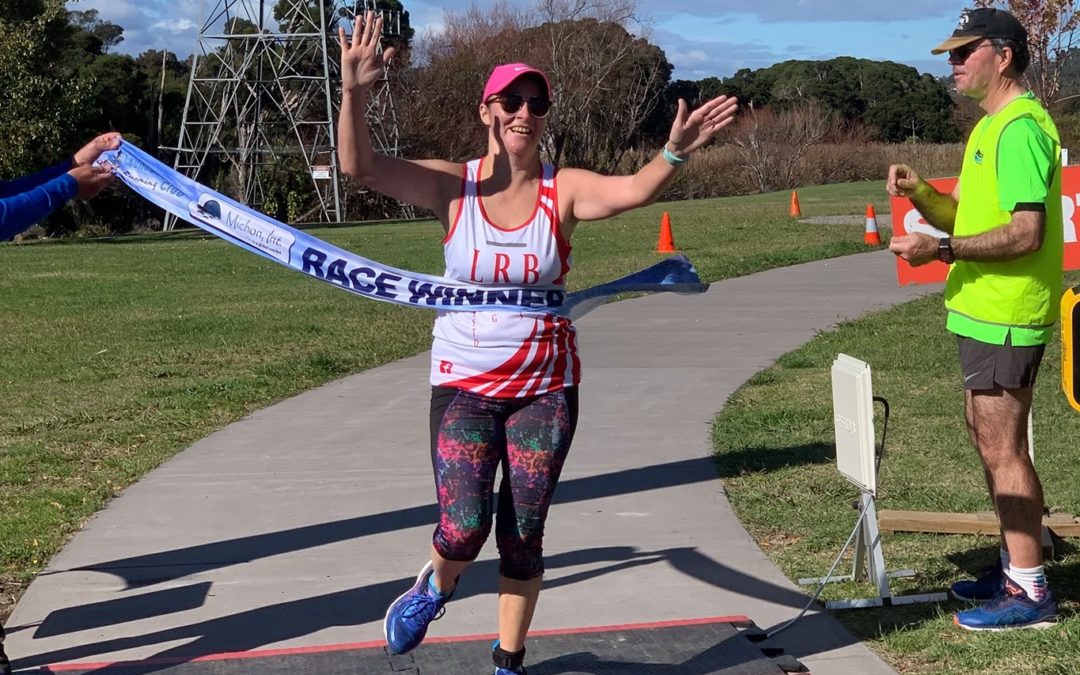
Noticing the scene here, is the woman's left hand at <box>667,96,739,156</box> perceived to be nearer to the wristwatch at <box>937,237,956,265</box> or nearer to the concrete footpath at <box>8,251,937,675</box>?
the wristwatch at <box>937,237,956,265</box>

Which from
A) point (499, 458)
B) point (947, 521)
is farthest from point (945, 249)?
point (947, 521)

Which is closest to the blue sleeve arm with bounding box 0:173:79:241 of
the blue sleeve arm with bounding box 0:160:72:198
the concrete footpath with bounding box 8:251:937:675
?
the blue sleeve arm with bounding box 0:160:72:198

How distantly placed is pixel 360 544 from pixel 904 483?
2.91 meters

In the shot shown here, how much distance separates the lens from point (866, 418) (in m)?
5.15

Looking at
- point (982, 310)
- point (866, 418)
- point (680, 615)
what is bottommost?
point (680, 615)

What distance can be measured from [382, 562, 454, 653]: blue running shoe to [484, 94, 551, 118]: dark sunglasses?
1.52 m

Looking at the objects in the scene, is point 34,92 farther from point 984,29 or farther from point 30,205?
point 984,29

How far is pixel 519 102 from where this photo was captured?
4227 millimetres

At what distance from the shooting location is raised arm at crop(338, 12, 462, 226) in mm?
4152

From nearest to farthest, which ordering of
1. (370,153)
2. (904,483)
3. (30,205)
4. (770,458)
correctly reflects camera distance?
(370,153)
(30,205)
(904,483)
(770,458)

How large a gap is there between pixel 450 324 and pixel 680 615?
173cm

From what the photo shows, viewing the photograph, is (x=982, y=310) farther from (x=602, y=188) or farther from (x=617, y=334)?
(x=617, y=334)

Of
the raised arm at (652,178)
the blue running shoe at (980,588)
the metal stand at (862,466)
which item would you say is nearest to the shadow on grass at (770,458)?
the metal stand at (862,466)

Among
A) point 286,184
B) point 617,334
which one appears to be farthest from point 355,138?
point 286,184
